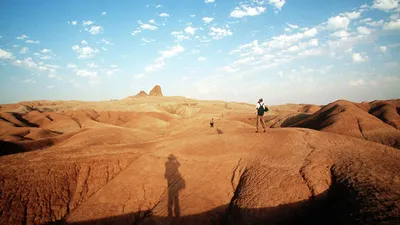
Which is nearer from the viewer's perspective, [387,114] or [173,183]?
[173,183]

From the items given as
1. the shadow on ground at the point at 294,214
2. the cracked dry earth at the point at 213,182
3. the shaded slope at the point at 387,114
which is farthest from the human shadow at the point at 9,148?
the shaded slope at the point at 387,114

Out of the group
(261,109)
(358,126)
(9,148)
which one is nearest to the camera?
(261,109)

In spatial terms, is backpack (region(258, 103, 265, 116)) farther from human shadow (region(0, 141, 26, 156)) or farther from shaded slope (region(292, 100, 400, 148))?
human shadow (region(0, 141, 26, 156))

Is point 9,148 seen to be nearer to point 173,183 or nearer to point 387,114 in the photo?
point 173,183

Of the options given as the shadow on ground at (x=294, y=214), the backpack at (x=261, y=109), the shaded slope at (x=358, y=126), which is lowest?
Answer: the shadow on ground at (x=294, y=214)

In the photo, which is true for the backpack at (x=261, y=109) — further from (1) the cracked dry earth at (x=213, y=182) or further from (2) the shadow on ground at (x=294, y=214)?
(2) the shadow on ground at (x=294, y=214)

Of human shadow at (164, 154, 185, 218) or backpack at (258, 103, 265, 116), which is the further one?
backpack at (258, 103, 265, 116)

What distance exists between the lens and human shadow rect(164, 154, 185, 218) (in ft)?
26.0

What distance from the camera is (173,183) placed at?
361 inches

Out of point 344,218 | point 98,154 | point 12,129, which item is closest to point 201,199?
point 344,218

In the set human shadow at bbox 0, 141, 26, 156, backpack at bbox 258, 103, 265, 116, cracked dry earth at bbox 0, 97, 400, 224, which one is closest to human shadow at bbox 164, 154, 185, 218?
cracked dry earth at bbox 0, 97, 400, 224

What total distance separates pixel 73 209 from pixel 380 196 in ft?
35.0

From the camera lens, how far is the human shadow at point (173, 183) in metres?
7.94

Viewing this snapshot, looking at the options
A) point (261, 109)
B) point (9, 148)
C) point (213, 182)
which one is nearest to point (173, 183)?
point (213, 182)
